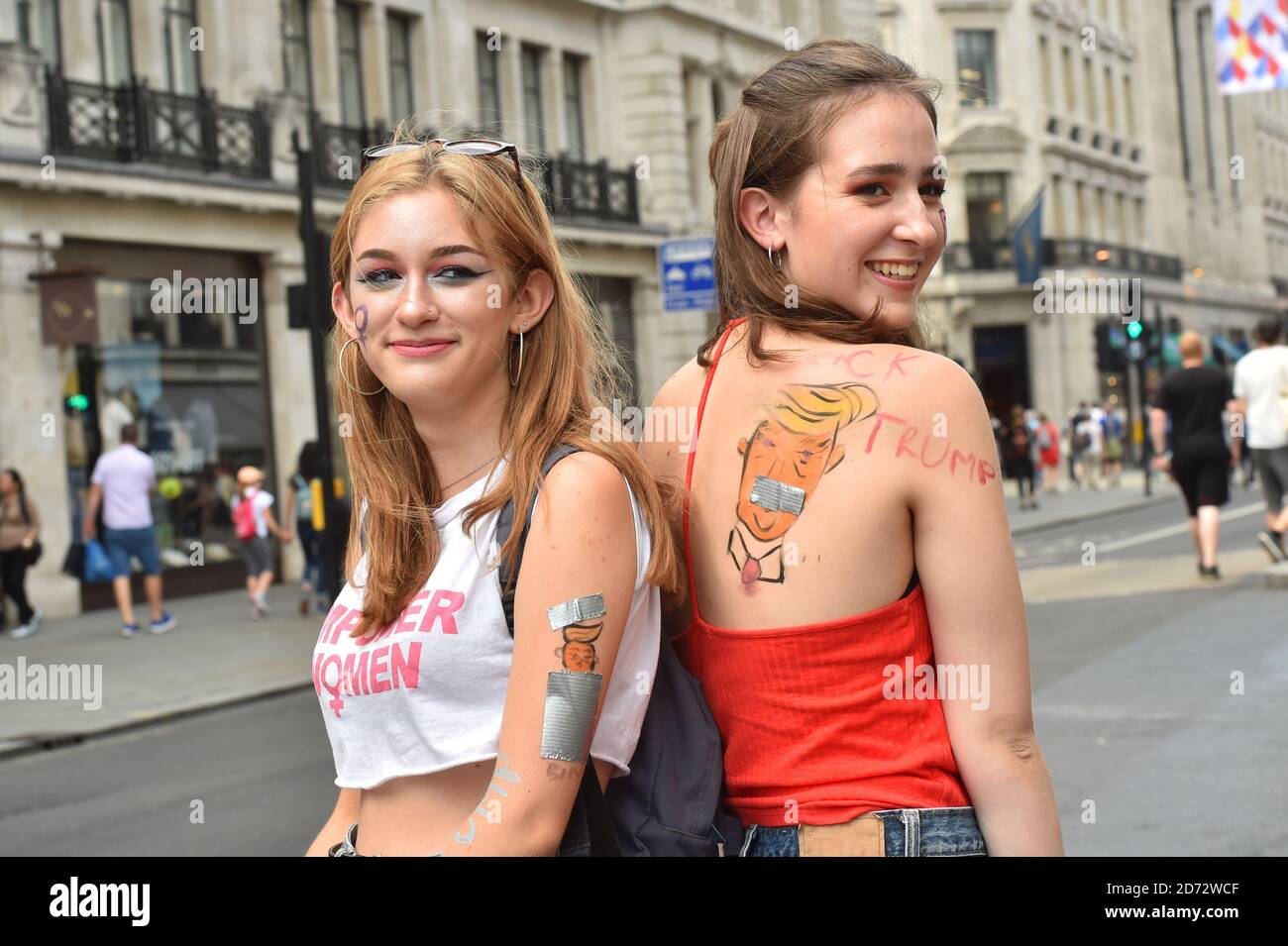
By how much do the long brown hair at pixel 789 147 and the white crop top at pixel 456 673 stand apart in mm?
363

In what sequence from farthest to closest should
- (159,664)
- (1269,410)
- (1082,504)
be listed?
(1082,504) → (159,664) → (1269,410)

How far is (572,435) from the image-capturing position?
1.92 m

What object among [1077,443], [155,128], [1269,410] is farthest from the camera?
[1077,443]

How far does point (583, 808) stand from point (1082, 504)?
29447mm

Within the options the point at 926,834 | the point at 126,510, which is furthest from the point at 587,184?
the point at 926,834

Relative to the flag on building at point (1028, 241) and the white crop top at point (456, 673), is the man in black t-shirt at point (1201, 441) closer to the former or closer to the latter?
the white crop top at point (456, 673)

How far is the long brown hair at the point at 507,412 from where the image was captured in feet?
6.19

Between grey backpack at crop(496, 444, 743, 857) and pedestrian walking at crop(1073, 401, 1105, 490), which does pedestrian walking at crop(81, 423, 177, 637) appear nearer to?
grey backpack at crop(496, 444, 743, 857)

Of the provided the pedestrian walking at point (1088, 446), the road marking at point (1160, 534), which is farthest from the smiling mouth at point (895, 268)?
the pedestrian walking at point (1088, 446)

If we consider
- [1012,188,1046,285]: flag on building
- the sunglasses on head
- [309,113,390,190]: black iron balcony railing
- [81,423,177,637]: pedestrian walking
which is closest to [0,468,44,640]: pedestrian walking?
[81,423,177,637]: pedestrian walking

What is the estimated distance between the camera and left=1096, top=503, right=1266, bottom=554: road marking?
65.0 feet

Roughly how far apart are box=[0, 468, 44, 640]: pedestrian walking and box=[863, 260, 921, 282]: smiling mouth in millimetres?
15704

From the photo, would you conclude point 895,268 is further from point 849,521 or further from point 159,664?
point 159,664

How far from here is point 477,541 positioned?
6.41 ft
